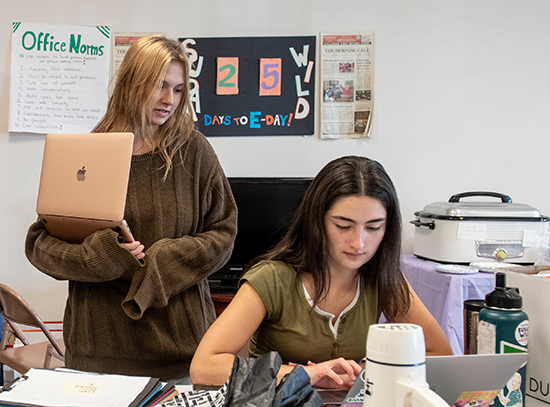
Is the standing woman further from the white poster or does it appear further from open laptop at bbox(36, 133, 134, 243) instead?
the white poster

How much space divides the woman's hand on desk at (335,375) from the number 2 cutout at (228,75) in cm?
190

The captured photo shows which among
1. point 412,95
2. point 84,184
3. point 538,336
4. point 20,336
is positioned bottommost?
point 20,336

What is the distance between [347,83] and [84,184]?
5.63ft

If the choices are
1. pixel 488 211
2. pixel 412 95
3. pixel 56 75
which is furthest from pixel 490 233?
pixel 56 75

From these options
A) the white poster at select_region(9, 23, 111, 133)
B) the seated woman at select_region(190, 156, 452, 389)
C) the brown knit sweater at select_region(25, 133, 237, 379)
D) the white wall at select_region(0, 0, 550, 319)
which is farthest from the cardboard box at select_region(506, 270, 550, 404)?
the white poster at select_region(9, 23, 111, 133)

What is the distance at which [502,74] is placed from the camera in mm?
2521

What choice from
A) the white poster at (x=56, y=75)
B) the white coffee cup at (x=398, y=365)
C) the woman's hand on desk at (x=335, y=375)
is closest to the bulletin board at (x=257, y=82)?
the white poster at (x=56, y=75)

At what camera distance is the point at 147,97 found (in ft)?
4.08

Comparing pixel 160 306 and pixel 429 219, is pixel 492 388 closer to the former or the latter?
pixel 160 306

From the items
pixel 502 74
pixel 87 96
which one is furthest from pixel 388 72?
pixel 87 96

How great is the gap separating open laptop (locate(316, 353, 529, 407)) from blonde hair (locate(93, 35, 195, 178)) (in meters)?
0.84

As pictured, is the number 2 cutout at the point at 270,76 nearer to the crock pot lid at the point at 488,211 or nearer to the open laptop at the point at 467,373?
the crock pot lid at the point at 488,211

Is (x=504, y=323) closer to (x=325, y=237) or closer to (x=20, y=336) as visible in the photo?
(x=325, y=237)

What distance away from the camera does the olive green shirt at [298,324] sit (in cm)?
109
